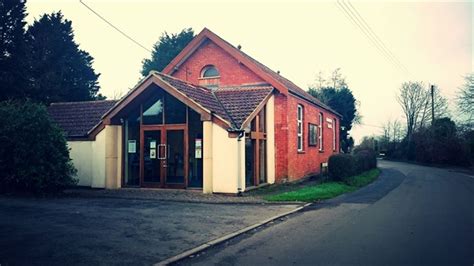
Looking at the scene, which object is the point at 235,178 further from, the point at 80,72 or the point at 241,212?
the point at 80,72

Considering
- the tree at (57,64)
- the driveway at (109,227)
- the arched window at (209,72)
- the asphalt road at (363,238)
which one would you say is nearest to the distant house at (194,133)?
the arched window at (209,72)

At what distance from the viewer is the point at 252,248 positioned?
21.8ft

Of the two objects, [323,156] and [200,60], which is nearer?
[200,60]

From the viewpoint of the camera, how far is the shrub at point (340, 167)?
18.1m

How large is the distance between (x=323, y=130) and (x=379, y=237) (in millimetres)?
19157

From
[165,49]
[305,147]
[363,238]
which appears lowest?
[363,238]

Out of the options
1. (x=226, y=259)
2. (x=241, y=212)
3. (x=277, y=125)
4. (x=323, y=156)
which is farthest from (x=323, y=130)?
(x=226, y=259)

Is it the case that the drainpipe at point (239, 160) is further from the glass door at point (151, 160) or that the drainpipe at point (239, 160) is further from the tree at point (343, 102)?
the tree at point (343, 102)

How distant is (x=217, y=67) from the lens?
67.9 feet

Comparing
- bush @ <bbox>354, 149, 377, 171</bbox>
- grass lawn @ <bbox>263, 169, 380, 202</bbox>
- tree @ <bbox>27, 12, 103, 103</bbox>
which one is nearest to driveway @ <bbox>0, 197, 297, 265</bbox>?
grass lawn @ <bbox>263, 169, 380, 202</bbox>

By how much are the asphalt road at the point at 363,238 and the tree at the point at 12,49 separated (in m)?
29.0

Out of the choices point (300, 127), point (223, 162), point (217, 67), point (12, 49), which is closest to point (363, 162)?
point (300, 127)

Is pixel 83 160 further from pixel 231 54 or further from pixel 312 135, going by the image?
pixel 312 135

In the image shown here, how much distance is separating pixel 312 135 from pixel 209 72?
7.34 m
